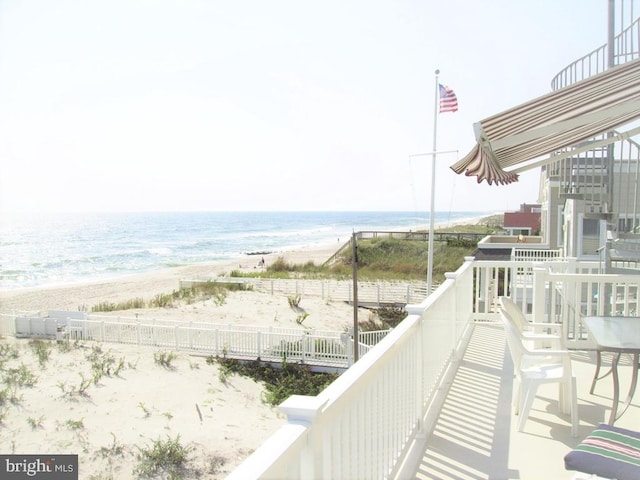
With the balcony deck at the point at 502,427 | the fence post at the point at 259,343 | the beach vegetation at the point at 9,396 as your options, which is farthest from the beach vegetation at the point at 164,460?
the balcony deck at the point at 502,427

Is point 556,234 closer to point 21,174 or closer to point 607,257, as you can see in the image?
point 607,257

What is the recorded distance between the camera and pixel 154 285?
105 ft

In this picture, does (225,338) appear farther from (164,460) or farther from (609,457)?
(609,457)

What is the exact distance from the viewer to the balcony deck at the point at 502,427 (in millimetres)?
2830

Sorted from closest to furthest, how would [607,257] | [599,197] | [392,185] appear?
[607,257] → [599,197] → [392,185]

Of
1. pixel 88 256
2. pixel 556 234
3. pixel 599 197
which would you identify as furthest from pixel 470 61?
pixel 88 256

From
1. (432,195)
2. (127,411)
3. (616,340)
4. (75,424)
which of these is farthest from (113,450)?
(432,195)

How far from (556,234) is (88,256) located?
46.5 m

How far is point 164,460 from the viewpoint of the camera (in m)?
7.96

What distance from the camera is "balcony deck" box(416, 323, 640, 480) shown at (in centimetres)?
283

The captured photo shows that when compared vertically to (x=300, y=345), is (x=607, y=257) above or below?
above

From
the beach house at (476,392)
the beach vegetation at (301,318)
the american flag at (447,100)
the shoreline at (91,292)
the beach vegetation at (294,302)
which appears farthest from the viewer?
the shoreline at (91,292)

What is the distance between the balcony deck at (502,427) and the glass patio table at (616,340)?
238mm

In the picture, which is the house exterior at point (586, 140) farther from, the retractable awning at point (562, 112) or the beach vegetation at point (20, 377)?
the beach vegetation at point (20, 377)
